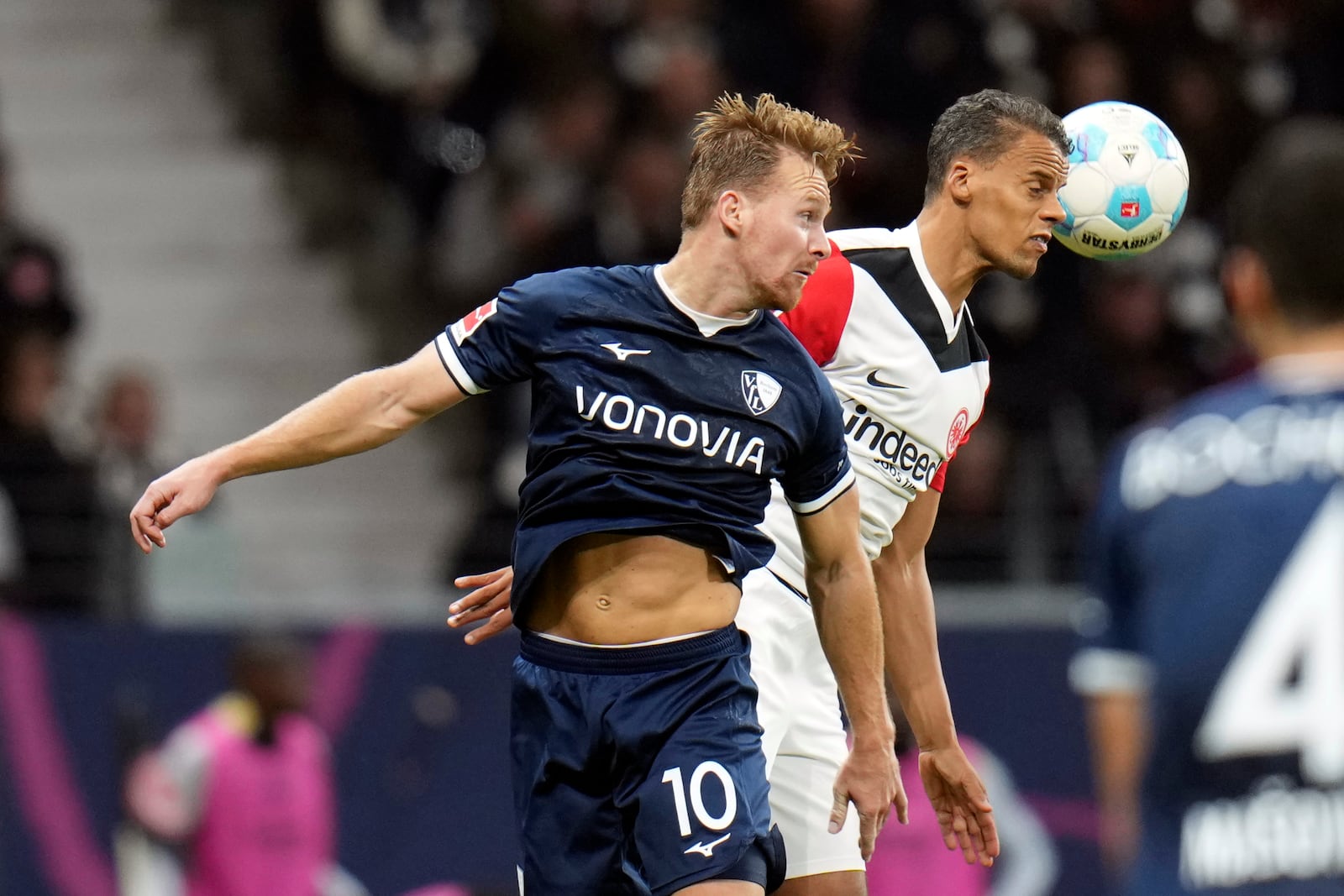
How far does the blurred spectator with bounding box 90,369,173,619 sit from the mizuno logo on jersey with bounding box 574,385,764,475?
5875 mm

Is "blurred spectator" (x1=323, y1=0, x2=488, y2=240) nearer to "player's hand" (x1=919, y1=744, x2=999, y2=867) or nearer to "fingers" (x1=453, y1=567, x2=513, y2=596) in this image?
"fingers" (x1=453, y1=567, x2=513, y2=596)

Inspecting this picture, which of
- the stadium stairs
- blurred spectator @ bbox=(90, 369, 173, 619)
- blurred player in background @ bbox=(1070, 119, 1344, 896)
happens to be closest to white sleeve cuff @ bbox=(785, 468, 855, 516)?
blurred player in background @ bbox=(1070, 119, 1344, 896)

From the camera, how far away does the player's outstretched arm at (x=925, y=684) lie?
5734 mm

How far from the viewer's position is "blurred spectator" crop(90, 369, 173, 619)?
34.3 feet

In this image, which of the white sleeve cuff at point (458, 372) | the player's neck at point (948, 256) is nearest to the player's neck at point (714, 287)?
the white sleeve cuff at point (458, 372)

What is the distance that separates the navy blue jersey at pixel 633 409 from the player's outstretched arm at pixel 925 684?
83cm

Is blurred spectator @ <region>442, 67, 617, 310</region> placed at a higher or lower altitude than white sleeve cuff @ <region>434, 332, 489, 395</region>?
higher

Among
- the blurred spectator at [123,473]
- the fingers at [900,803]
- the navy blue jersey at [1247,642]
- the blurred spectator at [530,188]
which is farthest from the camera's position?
the blurred spectator at [530,188]

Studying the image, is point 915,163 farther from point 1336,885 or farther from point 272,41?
point 1336,885

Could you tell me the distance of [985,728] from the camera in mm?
10477

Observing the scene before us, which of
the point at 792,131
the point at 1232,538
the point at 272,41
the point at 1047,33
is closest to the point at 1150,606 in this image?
the point at 1232,538

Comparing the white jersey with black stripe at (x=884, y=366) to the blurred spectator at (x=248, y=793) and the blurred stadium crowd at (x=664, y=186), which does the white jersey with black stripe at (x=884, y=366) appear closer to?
the blurred stadium crowd at (x=664, y=186)

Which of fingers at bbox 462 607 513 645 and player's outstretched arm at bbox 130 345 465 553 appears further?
fingers at bbox 462 607 513 645

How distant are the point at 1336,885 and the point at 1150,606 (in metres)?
0.50
